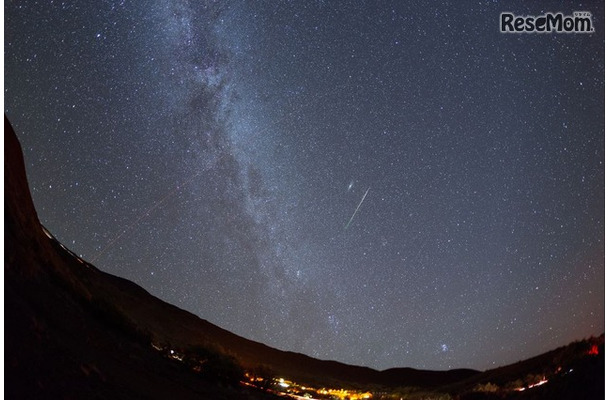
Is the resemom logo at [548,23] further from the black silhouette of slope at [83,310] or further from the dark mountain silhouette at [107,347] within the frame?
the black silhouette of slope at [83,310]

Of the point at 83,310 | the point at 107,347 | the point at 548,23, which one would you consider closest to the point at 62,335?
the point at 107,347

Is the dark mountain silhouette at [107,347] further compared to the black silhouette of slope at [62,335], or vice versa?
the dark mountain silhouette at [107,347]

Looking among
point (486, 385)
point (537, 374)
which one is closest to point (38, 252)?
point (486, 385)

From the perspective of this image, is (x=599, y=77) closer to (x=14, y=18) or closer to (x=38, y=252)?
(x=14, y=18)

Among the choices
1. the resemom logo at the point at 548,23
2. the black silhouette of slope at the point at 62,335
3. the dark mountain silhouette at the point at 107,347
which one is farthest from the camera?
the resemom logo at the point at 548,23

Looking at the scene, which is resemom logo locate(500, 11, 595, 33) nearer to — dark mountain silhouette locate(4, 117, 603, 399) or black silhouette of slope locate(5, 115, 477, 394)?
dark mountain silhouette locate(4, 117, 603, 399)

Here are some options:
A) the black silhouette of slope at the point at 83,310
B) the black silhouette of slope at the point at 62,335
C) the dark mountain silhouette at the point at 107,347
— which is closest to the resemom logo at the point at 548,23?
the dark mountain silhouette at the point at 107,347

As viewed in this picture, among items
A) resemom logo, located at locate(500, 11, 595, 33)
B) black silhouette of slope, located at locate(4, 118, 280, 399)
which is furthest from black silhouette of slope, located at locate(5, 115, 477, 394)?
resemom logo, located at locate(500, 11, 595, 33)

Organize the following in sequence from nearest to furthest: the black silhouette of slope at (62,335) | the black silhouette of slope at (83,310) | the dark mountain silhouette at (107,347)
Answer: the black silhouette of slope at (62,335)
the dark mountain silhouette at (107,347)
the black silhouette of slope at (83,310)
